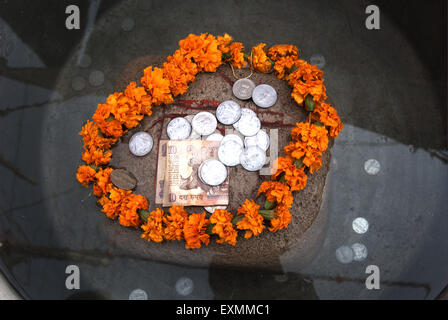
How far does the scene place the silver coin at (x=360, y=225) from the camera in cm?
313

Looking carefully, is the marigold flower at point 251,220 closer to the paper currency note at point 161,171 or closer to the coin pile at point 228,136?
the coin pile at point 228,136

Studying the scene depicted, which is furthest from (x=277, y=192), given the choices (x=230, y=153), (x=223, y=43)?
(x=223, y=43)

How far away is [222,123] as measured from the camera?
→ 2.92 metres

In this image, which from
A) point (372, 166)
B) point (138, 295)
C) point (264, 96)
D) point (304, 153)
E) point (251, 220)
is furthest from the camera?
point (372, 166)

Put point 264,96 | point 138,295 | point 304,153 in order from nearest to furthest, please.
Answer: point 304,153
point 264,96
point 138,295

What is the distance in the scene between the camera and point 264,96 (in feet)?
9.66

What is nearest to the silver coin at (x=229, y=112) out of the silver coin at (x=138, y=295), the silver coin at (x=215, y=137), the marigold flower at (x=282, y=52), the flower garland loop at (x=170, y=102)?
the silver coin at (x=215, y=137)

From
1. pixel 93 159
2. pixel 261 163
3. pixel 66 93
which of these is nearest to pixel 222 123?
pixel 261 163

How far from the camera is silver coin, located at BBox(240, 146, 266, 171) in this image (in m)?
2.79

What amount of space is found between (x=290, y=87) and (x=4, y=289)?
3.36 metres

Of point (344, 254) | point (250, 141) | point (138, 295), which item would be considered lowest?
point (138, 295)

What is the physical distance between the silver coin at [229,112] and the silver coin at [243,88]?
147 mm

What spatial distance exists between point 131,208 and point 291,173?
138cm

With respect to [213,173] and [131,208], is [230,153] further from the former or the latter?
[131,208]
